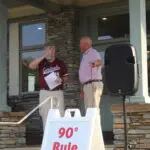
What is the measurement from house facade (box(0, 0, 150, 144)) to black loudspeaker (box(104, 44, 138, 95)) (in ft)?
10.5

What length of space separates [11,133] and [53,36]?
2.43m

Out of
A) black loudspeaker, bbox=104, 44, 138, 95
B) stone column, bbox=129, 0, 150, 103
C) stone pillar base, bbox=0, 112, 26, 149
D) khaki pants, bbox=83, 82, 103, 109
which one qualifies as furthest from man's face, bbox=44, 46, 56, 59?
stone pillar base, bbox=0, 112, 26, 149

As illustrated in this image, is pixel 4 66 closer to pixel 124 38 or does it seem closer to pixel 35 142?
pixel 35 142

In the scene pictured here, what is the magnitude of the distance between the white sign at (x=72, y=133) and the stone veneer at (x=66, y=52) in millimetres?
4140

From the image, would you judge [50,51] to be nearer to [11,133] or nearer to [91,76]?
[91,76]

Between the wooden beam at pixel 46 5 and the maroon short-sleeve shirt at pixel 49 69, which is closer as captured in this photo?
the maroon short-sleeve shirt at pixel 49 69

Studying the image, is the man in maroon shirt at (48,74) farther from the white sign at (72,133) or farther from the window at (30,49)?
the window at (30,49)

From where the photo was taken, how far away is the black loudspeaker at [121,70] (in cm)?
617

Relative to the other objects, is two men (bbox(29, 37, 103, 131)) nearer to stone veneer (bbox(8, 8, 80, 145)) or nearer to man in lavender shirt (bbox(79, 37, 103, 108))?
man in lavender shirt (bbox(79, 37, 103, 108))

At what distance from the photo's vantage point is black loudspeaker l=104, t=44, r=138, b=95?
617cm

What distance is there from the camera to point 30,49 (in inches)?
454

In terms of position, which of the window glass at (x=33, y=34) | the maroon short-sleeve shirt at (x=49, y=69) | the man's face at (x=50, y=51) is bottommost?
the maroon short-sleeve shirt at (x=49, y=69)

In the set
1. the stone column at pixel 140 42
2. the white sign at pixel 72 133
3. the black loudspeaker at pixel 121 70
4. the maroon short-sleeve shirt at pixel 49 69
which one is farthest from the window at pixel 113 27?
the white sign at pixel 72 133

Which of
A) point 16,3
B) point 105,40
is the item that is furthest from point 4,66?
point 105,40
